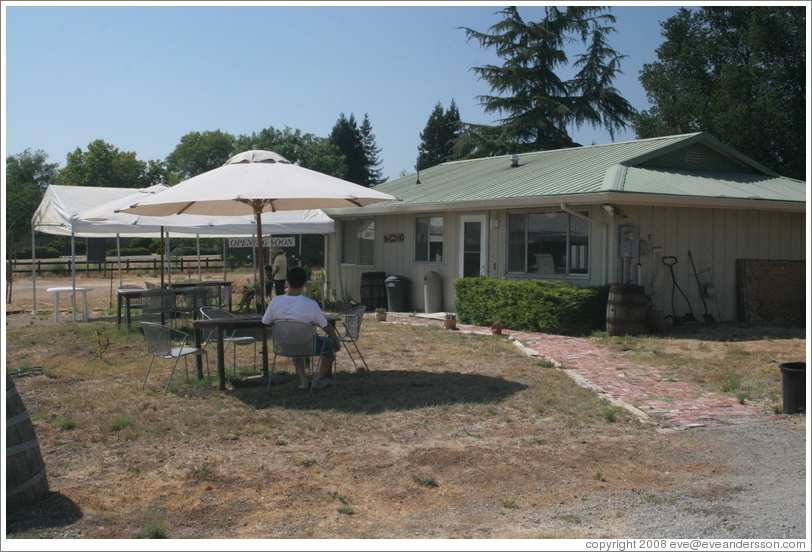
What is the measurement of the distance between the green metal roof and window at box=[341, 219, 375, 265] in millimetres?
1284

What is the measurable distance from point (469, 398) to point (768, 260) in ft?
31.1

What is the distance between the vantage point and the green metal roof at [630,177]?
13.4 m

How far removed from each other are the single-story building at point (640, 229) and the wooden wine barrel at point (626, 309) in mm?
795

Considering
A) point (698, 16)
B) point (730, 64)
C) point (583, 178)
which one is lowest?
point (583, 178)

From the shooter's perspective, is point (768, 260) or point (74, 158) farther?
point (74, 158)

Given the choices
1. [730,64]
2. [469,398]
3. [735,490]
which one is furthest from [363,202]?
[730,64]

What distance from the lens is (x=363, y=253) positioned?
62.7 ft

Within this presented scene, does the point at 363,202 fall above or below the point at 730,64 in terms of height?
below

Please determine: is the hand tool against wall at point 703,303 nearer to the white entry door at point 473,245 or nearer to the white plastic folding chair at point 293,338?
the white entry door at point 473,245

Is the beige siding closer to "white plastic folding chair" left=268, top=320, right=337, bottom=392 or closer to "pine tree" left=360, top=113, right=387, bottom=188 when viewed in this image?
"white plastic folding chair" left=268, top=320, right=337, bottom=392

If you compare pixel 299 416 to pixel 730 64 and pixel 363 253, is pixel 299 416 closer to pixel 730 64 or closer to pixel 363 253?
pixel 363 253

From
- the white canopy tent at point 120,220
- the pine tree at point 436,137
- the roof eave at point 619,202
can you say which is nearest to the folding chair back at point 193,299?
the white canopy tent at point 120,220

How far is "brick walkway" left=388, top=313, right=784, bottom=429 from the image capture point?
726 centimetres

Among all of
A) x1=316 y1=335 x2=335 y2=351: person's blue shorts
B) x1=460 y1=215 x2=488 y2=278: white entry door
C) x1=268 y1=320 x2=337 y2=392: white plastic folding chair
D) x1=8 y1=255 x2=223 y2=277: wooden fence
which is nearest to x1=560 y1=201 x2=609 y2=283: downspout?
x1=460 y1=215 x2=488 y2=278: white entry door
